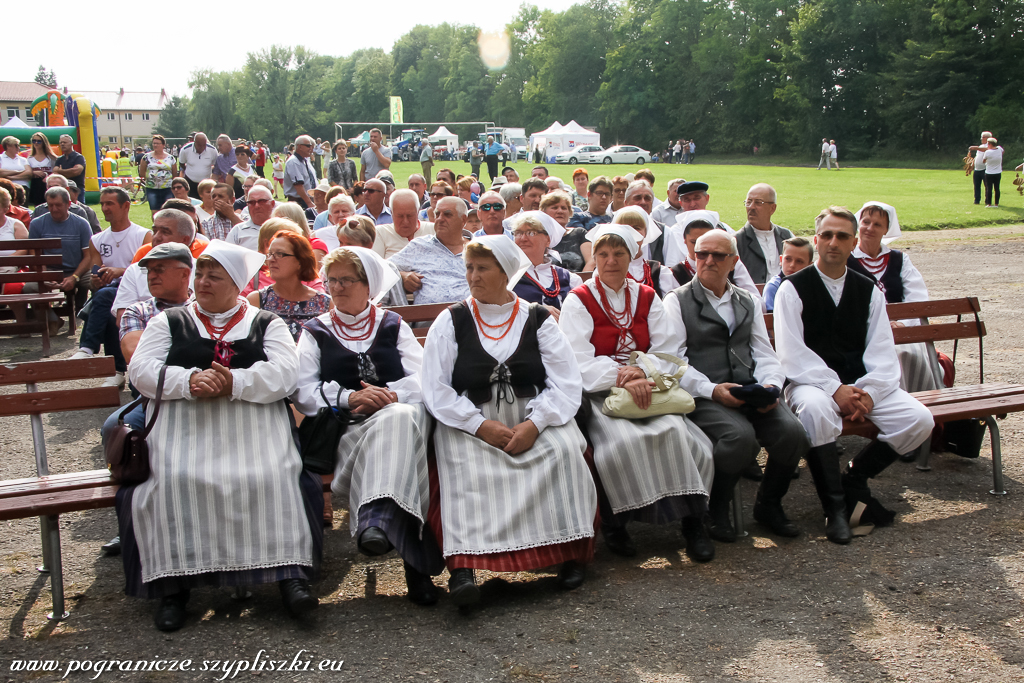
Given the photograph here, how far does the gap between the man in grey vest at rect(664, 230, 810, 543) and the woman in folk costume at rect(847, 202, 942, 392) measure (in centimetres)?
148

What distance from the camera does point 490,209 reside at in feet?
24.4

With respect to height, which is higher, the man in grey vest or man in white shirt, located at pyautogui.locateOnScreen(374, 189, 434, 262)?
man in white shirt, located at pyautogui.locateOnScreen(374, 189, 434, 262)

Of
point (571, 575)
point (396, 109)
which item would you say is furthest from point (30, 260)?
point (396, 109)

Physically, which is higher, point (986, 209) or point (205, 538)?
point (986, 209)

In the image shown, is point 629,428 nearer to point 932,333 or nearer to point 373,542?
point 373,542

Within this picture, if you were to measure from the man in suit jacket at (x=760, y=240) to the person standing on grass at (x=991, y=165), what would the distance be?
680 inches

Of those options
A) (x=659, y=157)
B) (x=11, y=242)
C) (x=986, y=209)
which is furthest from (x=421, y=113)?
(x=11, y=242)

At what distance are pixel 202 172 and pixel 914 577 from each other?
13.5m

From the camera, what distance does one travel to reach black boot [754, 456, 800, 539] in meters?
4.55

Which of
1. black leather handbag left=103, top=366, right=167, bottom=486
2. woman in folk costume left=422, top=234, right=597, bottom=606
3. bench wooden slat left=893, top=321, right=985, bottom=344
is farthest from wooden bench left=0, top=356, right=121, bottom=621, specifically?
bench wooden slat left=893, top=321, right=985, bottom=344

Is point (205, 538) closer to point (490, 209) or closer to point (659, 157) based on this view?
point (490, 209)

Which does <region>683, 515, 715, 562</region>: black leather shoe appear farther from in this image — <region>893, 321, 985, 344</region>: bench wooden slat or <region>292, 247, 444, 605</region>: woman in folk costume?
<region>893, 321, 985, 344</region>: bench wooden slat

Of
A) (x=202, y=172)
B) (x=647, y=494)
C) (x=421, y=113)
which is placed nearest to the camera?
(x=647, y=494)

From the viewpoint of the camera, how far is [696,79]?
74.2 m
